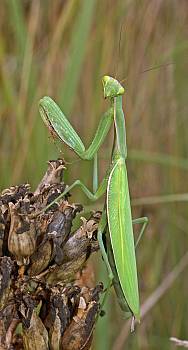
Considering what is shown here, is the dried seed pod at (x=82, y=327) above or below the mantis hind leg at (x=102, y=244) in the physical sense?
below

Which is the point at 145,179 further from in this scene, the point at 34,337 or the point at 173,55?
the point at 34,337

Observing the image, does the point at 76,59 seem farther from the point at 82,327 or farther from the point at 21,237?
the point at 82,327

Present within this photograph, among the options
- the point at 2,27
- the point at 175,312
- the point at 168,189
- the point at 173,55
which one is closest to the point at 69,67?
the point at 173,55

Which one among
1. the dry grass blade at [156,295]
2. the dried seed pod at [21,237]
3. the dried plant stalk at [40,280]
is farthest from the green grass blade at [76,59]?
the dried seed pod at [21,237]

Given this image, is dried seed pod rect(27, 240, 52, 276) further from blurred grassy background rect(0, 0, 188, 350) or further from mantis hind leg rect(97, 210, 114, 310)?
blurred grassy background rect(0, 0, 188, 350)

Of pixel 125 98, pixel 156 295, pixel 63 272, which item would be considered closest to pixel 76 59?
pixel 125 98

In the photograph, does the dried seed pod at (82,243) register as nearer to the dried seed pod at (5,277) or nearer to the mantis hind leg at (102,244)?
the mantis hind leg at (102,244)

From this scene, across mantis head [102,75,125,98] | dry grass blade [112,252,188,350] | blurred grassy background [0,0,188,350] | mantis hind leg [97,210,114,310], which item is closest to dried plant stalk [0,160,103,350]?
mantis hind leg [97,210,114,310]
